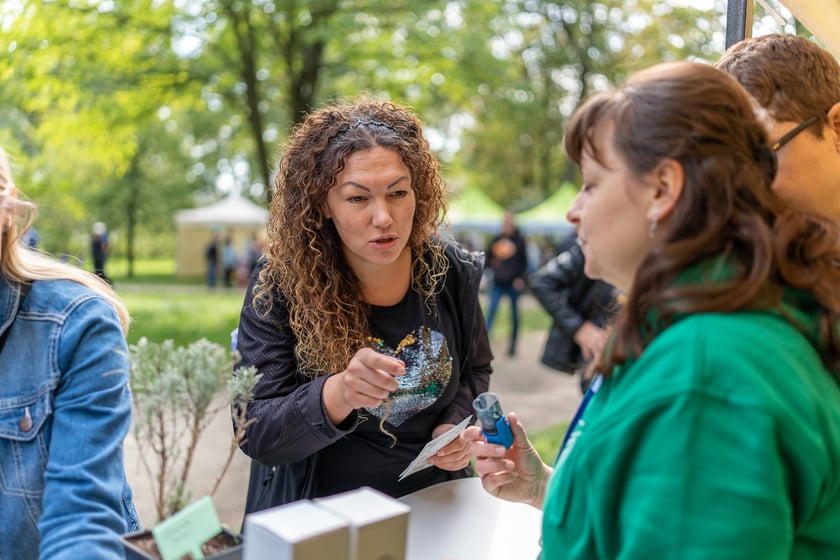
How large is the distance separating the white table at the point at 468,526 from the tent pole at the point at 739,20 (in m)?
1.58

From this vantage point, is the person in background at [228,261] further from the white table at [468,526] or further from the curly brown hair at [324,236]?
the white table at [468,526]

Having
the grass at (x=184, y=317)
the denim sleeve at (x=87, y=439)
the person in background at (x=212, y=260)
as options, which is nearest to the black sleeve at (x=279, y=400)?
the denim sleeve at (x=87, y=439)

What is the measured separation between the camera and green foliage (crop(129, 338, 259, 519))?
103cm

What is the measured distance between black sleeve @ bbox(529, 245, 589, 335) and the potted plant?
322 centimetres

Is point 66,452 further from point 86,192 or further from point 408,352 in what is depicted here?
point 86,192

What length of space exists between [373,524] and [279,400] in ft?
2.53

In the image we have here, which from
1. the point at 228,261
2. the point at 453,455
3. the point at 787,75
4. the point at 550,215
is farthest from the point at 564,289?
the point at 228,261

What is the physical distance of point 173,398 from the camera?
40.7 inches

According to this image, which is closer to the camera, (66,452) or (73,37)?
(66,452)

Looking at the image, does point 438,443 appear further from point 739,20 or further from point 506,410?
point 506,410

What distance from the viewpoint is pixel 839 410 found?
0.92 m

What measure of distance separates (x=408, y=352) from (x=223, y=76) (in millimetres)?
10208

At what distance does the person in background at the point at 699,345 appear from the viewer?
32.7 inches

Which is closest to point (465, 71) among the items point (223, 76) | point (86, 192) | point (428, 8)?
point (428, 8)
